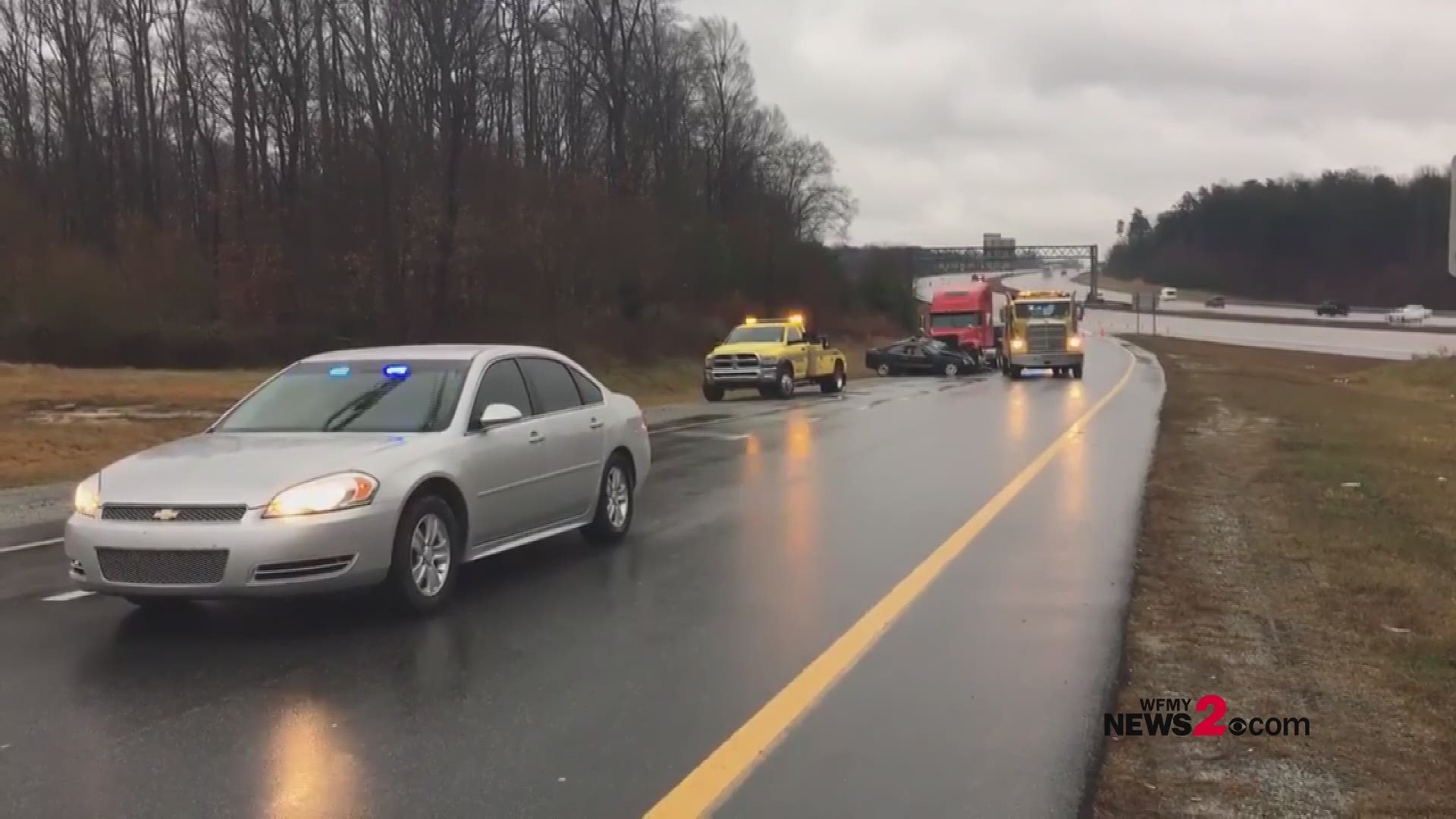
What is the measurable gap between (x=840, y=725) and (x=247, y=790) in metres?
2.26

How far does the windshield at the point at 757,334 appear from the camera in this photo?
33.0 metres

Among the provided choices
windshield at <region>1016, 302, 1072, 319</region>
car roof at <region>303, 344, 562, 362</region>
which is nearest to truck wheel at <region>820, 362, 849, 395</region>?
windshield at <region>1016, 302, 1072, 319</region>

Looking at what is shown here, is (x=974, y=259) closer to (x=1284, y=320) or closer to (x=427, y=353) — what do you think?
(x=1284, y=320)

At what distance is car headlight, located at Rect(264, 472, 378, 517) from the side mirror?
1.15 metres

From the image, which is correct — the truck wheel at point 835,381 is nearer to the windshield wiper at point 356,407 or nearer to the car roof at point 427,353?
the car roof at point 427,353

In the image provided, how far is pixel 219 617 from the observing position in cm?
726

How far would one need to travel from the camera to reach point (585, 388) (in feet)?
31.8

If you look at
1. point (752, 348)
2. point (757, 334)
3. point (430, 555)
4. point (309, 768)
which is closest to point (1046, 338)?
point (757, 334)

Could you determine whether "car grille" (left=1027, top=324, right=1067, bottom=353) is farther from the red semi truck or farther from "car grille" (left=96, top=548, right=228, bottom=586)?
"car grille" (left=96, top=548, right=228, bottom=586)

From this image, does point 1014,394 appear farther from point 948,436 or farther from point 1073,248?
point 1073,248

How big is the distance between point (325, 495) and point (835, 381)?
29181mm

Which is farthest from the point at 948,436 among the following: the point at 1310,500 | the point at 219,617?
the point at 219,617

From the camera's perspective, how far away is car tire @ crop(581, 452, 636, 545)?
956 centimetres

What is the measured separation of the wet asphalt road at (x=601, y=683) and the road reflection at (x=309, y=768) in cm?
1
